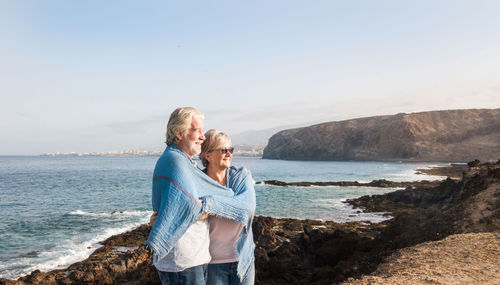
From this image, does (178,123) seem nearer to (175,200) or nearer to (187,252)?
(175,200)

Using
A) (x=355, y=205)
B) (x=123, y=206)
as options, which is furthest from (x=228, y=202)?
(x=123, y=206)

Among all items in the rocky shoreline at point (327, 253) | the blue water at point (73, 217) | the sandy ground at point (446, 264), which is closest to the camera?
the sandy ground at point (446, 264)

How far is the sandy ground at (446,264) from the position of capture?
17.4 feet

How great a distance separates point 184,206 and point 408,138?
117315 millimetres

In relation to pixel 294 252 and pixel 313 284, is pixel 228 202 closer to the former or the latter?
pixel 313 284

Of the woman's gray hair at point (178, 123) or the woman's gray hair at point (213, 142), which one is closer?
the woman's gray hair at point (178, 123)

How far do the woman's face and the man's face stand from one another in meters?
0.19

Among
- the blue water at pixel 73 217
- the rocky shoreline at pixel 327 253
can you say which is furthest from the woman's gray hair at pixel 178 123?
the blue water at pixel 73 217

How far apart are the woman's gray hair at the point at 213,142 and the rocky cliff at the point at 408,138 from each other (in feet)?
333

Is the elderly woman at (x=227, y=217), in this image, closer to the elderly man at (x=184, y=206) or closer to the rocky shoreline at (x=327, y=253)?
the elderly man at (x=184, y=206)

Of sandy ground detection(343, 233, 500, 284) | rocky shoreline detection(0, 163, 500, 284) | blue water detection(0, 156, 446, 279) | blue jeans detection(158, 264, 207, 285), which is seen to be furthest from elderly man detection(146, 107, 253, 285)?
blue water detection(0, 156, 446, 279)

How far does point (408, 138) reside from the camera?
356ft

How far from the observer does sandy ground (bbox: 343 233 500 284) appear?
208 inches

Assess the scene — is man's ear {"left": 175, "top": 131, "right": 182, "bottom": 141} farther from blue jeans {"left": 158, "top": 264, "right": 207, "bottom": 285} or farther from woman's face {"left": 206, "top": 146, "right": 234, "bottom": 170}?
blue jeans {"left": 158, "top": 264, "right": 207, "bottom": 285}
